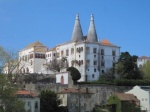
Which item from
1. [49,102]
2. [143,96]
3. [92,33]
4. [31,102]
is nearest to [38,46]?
[92,33]

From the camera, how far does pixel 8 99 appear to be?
4856cm

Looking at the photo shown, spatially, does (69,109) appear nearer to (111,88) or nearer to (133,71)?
(111,88)

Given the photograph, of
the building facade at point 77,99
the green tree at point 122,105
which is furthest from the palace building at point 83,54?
the green tree at point 122,105

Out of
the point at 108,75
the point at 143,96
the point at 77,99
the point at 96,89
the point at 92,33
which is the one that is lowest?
the point at 77,99

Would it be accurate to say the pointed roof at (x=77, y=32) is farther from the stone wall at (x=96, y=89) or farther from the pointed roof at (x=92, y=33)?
the stone wall at (x=96, y=89)

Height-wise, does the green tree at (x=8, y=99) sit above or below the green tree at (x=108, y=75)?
below

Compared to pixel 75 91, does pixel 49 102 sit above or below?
below

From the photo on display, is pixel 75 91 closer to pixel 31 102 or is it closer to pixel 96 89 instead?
pixel 96 89

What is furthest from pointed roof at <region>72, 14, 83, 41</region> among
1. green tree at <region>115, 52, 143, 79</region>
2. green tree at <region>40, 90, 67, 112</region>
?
green tree at <region>40, 90, 67, 112</region>

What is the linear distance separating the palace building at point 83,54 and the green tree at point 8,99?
43.8 m

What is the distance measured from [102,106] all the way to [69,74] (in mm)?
13292

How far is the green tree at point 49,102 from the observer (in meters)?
68.1

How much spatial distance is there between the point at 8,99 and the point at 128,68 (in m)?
45.6

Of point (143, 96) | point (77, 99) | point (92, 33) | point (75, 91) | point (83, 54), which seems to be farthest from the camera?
point (92, 33)
